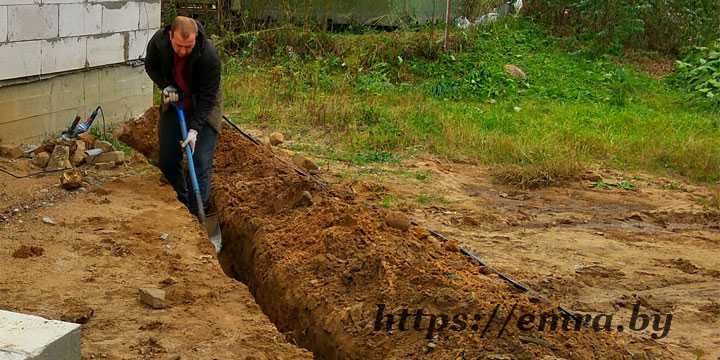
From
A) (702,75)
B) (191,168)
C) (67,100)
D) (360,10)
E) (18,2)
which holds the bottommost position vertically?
(67,100)

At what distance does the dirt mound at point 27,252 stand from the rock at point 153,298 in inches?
43.0

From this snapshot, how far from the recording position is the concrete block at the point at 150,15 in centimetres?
916

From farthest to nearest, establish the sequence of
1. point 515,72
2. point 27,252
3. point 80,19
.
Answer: point 515,72 → point 80,19 → point 27,252

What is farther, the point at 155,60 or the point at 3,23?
the point at 3,23

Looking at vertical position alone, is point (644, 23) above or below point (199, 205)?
above

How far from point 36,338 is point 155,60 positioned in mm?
3229

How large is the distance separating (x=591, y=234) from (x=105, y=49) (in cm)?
495

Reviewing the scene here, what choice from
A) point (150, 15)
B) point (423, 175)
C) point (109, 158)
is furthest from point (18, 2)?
point (423, 175)

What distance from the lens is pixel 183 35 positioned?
5734 mm

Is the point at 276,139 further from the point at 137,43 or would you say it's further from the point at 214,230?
the point at 214,230

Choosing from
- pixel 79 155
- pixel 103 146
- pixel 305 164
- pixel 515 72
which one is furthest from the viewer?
pixel 515 72

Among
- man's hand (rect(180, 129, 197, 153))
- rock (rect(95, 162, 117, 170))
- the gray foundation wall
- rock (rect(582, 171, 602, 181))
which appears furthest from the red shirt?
rock (rect(582, 171, 602, 181))

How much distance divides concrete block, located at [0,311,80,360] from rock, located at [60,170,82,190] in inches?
139

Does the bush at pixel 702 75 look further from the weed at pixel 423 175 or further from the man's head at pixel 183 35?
the man's head at pixel 183 35
